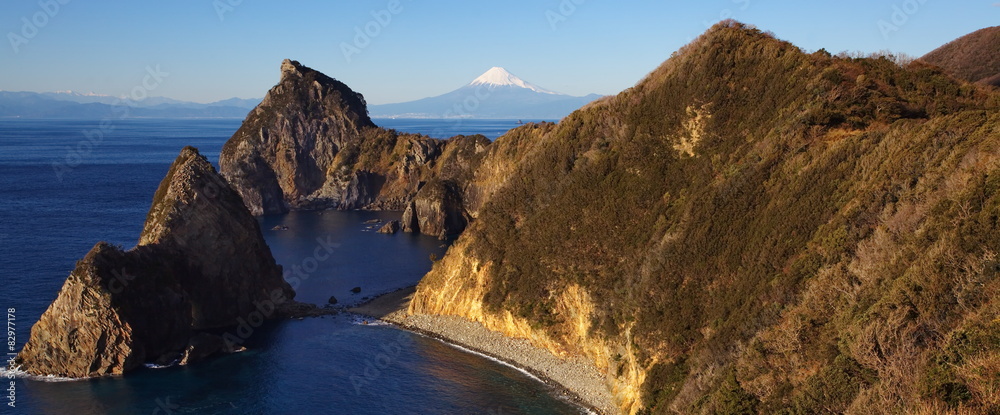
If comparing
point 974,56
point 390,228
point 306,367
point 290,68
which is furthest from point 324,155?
point 974,56

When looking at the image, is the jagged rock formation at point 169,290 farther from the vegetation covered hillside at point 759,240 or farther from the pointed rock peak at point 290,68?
the pointed rock peak at point 290,68

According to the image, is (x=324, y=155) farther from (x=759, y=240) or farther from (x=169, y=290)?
(x=759, y=240)

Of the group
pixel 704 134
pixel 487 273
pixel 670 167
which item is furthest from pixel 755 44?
pixel 487 273

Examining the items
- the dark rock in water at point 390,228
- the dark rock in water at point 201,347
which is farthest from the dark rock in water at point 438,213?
the dark rock in water at point 201,347

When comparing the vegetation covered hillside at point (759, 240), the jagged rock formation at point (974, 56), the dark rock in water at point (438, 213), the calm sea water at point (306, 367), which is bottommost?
the calm sea water at point (306, 367)

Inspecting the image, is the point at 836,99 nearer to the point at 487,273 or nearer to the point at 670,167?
the point at 670,167

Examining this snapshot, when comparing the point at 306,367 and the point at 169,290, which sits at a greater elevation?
the point at 169,290
